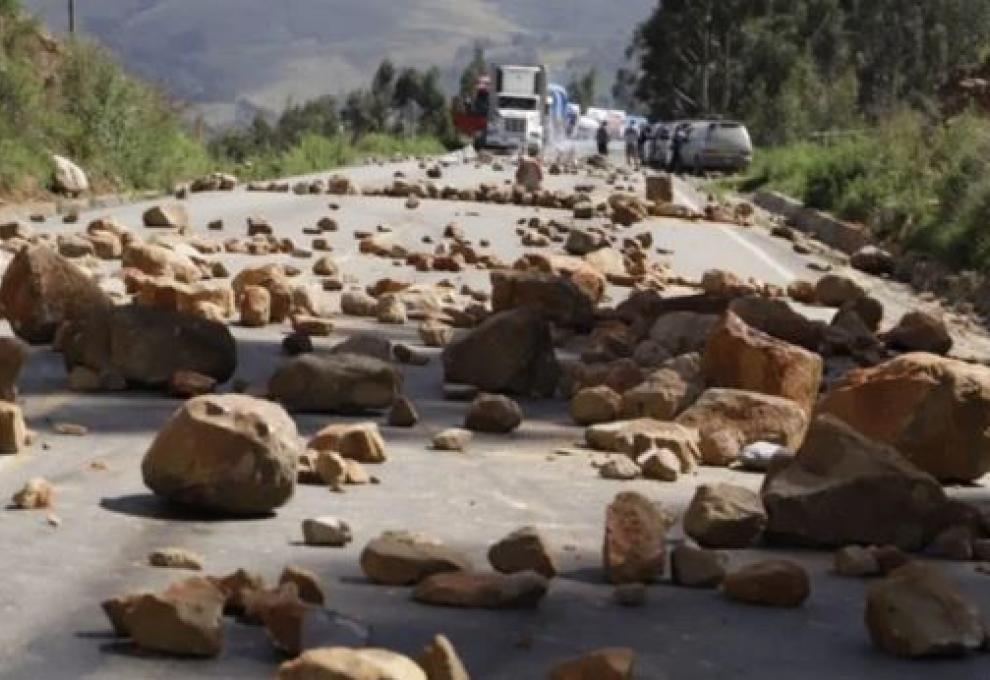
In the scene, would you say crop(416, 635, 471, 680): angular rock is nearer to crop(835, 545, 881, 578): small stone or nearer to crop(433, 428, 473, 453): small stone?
crop(835, 545, 881, 578): small stone

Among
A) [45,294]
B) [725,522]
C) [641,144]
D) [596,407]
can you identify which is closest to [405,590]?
[725,522]

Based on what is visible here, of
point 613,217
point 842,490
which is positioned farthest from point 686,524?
point 613,217

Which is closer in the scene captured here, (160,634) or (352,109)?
(160,634)

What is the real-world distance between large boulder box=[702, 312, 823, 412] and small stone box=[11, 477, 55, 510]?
3.47 m

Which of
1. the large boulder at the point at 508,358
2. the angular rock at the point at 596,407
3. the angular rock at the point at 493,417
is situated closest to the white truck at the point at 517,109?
the large boulder at the point at 508,358

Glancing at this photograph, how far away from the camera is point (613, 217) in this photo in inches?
1042

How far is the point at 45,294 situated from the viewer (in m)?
10.9

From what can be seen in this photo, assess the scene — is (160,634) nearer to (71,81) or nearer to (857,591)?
(857,591)

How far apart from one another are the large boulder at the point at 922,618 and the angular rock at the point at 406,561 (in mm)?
1159

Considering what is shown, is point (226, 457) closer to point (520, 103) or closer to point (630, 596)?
point (630, 596)

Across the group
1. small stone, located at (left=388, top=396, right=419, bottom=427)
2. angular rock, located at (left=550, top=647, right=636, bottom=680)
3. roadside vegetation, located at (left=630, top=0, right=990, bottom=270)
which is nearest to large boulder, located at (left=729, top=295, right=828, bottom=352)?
small stone, located at (left=388, top=396, right=419, bottom=427)

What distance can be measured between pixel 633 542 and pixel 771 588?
42cm

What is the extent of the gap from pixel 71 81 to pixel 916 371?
2859cm

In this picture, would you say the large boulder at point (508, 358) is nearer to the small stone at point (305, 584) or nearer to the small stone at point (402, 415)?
the small stone at point (402, 415)
